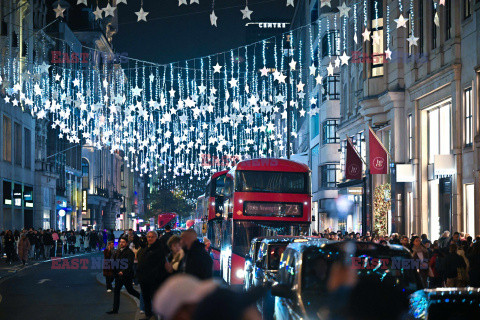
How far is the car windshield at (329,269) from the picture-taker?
30.9 ft

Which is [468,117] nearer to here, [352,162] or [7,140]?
[352,162]

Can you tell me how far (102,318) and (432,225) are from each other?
62.7 ft

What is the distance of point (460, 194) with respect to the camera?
A: 92.4ft

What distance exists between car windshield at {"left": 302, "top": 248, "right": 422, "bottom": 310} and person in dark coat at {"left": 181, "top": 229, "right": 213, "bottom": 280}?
2.14m

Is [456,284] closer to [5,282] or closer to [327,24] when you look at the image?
[5,282]

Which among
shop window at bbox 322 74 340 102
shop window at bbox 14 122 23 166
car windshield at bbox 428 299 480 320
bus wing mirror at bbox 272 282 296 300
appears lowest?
bus wing mirror at bbox 272 282 296 300

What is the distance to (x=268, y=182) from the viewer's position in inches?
955

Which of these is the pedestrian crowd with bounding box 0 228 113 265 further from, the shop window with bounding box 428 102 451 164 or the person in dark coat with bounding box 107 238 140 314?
the person in dark coat with bounding box 107 238 140 314

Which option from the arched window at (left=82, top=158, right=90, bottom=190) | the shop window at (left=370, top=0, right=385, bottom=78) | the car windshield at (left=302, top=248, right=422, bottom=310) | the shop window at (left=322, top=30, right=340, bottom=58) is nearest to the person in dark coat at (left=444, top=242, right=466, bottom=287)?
the car windshield at (left=302, top=248, right=422, bottom=310)

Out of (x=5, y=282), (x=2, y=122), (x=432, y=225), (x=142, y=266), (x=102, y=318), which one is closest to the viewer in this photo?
(x=142, y=266)

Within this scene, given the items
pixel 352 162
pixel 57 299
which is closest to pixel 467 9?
pixel 352 162

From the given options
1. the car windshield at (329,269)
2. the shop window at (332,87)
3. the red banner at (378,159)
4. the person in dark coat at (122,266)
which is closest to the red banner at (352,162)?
the red banner at (378,159)

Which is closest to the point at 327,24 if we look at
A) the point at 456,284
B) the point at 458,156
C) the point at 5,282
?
the point at 458,156

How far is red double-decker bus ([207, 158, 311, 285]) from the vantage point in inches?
942
